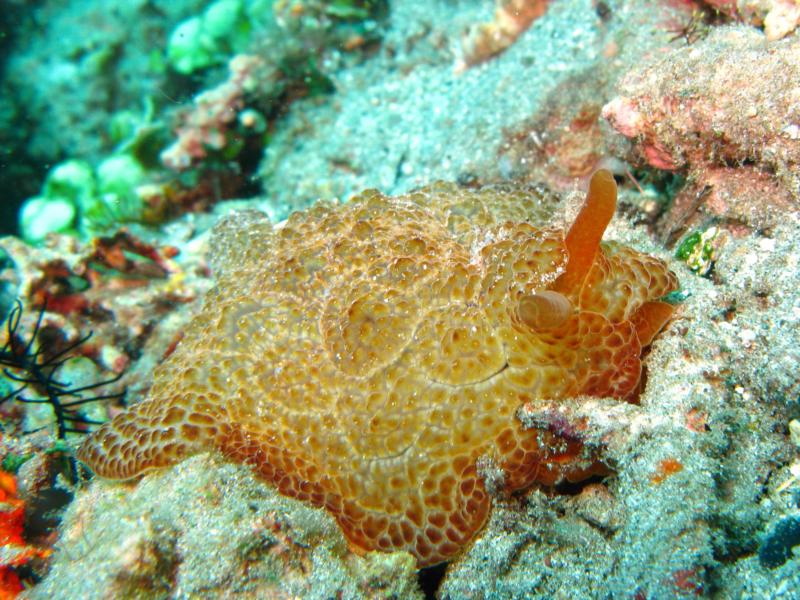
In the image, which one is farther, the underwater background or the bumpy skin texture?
the bumpy skin texture

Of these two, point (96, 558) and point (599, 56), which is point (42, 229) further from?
point (599, 56)

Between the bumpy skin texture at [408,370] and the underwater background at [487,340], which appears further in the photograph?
the bumpy skin texture at [408,370]

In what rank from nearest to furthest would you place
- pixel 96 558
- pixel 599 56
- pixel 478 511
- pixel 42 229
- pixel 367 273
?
pixel 96 558, pixel 478 511, pixel 367 273, pixel 599 56, pixel 42 229

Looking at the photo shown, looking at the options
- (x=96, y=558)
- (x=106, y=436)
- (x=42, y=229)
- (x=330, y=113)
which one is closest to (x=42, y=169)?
(x=42, y=229)

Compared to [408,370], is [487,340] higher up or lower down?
higher up
